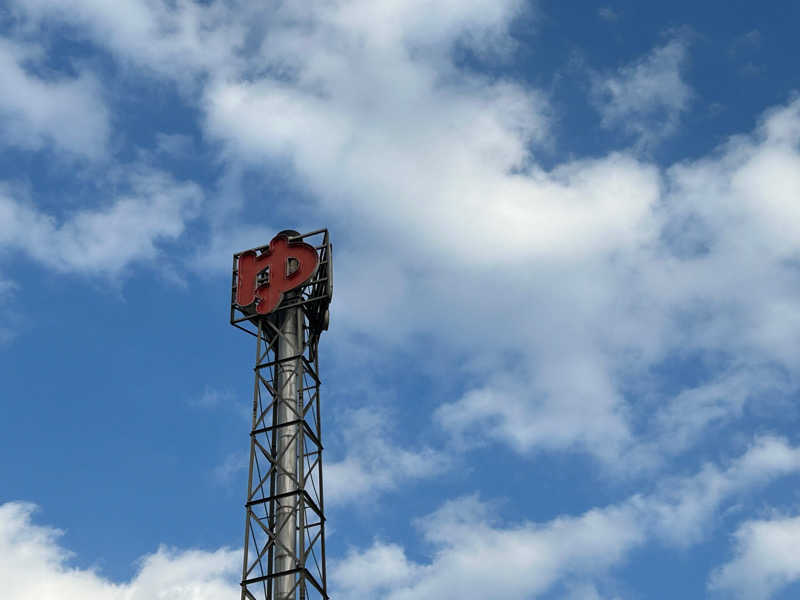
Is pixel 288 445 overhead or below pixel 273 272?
below

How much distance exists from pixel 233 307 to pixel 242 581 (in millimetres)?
15724

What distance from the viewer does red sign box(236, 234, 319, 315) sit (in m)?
57.2

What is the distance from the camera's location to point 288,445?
52188mm

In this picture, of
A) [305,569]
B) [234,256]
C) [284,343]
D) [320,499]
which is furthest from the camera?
[234,256]

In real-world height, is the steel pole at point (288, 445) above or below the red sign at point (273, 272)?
below

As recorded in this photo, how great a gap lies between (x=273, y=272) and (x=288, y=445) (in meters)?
10.5

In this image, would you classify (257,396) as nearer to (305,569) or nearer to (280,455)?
(280,455)

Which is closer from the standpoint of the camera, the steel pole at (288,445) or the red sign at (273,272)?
the steel pole at (288,445)

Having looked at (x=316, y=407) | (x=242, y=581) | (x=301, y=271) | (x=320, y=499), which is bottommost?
(x=242, y=581)

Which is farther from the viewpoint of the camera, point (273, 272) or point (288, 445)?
point (273, 272)

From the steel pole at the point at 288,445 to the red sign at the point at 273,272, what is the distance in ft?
4.50

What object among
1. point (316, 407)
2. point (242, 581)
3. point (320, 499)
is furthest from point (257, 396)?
point (242, 581)

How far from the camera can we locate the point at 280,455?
171 feet

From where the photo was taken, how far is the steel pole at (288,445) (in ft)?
160
